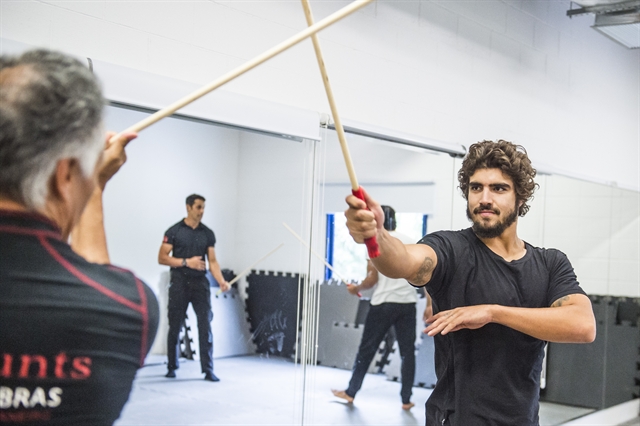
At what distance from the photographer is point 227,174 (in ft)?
9.04

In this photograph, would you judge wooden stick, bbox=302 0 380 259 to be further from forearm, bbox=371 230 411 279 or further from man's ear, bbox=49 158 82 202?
man's ear, bbox=49 158 82 202

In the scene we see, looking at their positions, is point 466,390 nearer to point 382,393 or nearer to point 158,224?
point 158,224

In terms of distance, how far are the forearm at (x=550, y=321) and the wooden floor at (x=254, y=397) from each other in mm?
1155

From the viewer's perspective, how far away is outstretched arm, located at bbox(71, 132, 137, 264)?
123 centimetres

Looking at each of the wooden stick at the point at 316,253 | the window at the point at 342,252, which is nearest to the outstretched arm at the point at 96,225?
the wooden stick at the point at 316,253

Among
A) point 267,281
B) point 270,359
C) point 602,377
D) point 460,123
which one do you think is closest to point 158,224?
point 267,281

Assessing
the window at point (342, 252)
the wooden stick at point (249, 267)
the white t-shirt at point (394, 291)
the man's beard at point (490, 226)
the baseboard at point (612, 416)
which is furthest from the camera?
the baseboard at point (612, 416)

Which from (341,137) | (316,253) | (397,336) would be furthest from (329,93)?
(397,336)

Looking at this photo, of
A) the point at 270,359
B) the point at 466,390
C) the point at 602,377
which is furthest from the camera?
the point at 602,377

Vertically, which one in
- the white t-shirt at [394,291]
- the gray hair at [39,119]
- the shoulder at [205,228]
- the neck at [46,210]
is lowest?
the white t-shirt at [394,291]

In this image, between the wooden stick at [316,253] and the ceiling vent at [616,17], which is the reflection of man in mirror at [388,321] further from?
the ceiling vent at [616,17]

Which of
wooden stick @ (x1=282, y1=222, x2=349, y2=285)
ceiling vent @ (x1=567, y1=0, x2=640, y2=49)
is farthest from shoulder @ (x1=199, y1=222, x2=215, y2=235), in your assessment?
ceiling vent @ (x1=567, y1=0, x2=640, y2=49)

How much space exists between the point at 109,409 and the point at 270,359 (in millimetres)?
1852

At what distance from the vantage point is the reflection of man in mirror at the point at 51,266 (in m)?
1.00
